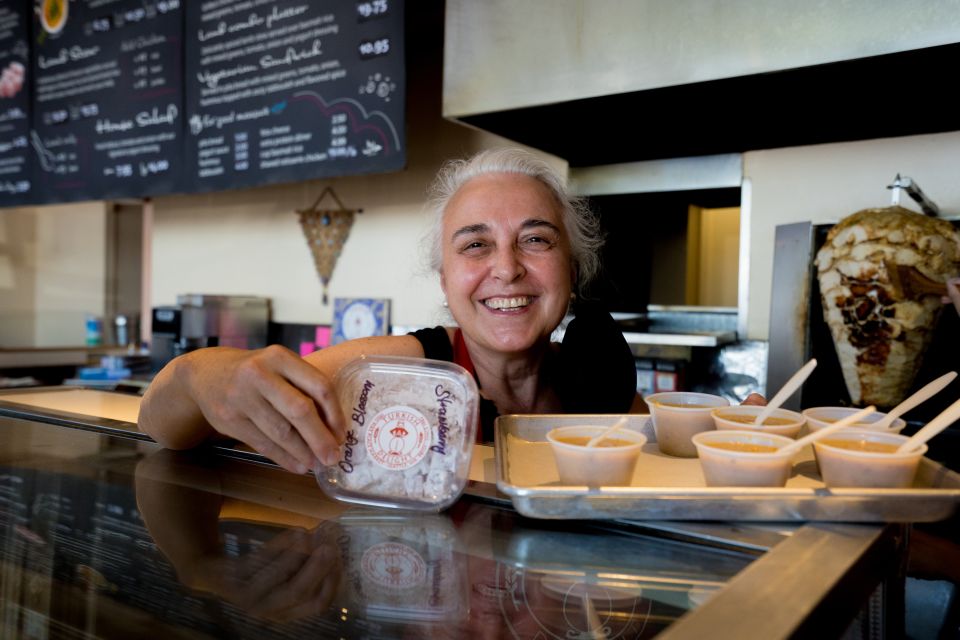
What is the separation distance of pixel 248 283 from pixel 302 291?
41 centimetres

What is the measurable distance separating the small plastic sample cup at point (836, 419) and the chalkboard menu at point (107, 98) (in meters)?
2.94

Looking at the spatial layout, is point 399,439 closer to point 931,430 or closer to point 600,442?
point 600,442

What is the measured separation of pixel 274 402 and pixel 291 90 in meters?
2.24

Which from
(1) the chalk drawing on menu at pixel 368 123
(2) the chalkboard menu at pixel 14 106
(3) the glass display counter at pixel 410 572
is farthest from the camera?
(2) the chalkboard menu at pixel 14 106

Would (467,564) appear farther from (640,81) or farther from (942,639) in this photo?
(640,81)

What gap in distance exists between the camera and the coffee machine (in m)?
3.30

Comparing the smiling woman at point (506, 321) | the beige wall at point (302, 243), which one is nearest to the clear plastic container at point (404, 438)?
the smiling woman at point (506, 321)

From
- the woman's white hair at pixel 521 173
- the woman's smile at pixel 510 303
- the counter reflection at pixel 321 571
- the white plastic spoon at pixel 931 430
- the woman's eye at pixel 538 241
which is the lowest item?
the counter reflection at pixel 321 571

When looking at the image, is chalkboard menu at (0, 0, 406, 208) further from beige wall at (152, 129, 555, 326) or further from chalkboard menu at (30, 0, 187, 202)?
beige wall at (152, 129, 555, 326)

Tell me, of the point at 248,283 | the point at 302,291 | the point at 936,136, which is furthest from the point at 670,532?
the point at 248,283

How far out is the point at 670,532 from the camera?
2.14ft

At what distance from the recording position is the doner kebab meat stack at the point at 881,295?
142 centimetres

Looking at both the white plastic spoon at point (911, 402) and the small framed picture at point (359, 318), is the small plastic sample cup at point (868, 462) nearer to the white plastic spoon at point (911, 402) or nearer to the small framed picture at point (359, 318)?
the white plastic spoon at point (911, 402)

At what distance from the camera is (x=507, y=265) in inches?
56.1
